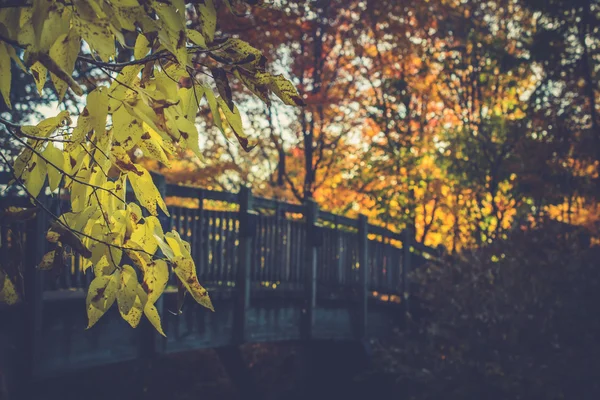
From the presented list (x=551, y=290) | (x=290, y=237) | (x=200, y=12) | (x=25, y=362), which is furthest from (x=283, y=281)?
(x=200, y=12)

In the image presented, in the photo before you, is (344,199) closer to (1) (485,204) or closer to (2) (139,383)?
(1) (485,204)

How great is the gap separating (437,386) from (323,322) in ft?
6.06

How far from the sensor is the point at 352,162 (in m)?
18.4

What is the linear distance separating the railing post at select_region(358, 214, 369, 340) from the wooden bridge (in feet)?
0.05

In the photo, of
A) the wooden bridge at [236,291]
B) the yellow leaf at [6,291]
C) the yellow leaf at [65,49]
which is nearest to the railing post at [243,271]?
the wooden bridge at [236,291]

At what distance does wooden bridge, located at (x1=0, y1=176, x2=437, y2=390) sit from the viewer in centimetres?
641

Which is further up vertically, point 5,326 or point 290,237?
point 290,237

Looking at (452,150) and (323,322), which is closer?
(323,322)

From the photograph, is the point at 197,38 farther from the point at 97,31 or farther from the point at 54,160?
the point at 54,160

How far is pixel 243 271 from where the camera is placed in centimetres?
907

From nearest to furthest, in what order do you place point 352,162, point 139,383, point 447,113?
point 139,383 < point 352,162 < point 447,113

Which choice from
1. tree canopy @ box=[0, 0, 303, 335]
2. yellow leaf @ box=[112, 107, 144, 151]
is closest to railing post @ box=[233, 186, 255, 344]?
tree canopy @ box=[0, 0, 303, 335]

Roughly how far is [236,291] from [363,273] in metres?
3.88

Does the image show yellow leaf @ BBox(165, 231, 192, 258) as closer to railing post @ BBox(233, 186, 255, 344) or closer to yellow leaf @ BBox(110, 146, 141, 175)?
yellow leaf @ BBox(110, 146, 141, 175)
